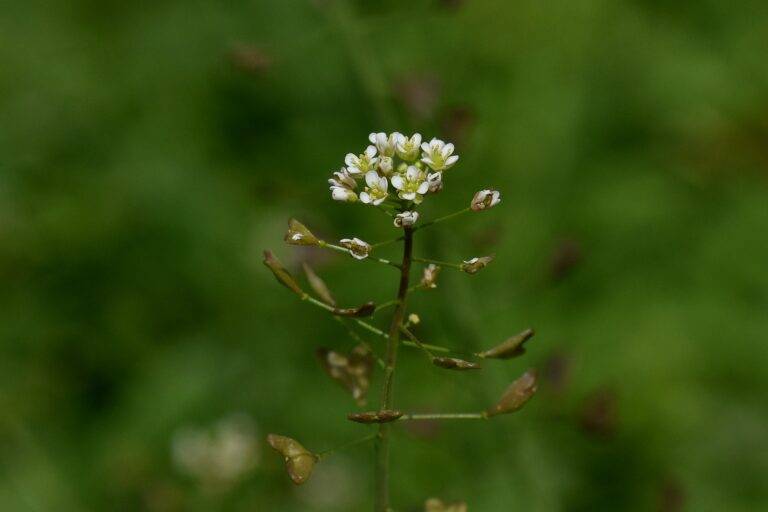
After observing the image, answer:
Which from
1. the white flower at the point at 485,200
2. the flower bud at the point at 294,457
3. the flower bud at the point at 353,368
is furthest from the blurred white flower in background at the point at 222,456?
the white flower at the point at 485,200

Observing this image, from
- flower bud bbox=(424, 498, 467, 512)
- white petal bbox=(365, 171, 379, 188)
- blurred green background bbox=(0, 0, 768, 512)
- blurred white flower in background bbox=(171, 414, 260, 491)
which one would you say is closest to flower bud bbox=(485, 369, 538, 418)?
flower bud bbox=(424, 498, 467, 512)

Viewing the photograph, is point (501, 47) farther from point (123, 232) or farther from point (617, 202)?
point (123, 232)

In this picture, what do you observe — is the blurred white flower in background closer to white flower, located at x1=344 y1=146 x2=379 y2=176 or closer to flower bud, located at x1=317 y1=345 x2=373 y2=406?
flower bud, located at x1=317 y1=345 x2=373 y2=406

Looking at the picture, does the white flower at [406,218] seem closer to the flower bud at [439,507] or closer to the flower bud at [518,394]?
the flower bud at [518,394]

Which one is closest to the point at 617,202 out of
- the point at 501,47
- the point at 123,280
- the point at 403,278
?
the point at 501,47

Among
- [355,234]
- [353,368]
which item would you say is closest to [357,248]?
[353,368]

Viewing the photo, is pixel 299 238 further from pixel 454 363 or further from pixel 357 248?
pixel 454 363
